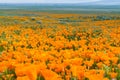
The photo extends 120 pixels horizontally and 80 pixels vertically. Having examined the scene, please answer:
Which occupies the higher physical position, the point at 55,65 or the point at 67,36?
the point at 55,65

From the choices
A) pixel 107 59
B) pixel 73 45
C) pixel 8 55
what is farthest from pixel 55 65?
pixel 73 45

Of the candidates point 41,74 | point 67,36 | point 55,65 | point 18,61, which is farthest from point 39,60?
point 67,36

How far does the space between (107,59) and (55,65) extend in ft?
3.69

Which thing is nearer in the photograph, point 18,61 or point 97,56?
point 18,61

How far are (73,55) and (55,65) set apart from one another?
5.15 feet

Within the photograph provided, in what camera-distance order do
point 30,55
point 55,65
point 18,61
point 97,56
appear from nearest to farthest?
point 55,65 → point 18,61 → point 97,56 → point 30,55

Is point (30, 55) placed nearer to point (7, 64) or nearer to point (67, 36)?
point (7, 64)

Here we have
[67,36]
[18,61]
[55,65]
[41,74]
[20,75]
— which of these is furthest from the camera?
[67,36]

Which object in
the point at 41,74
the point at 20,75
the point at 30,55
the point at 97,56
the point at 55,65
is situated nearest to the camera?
the point at 20,75

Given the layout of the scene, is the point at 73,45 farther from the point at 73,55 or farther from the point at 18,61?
the point at 18,61

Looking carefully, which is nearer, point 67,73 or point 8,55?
point 67,73

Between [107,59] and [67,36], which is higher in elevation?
[107,59]

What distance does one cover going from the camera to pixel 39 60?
19.0 feet

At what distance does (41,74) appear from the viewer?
457cm
